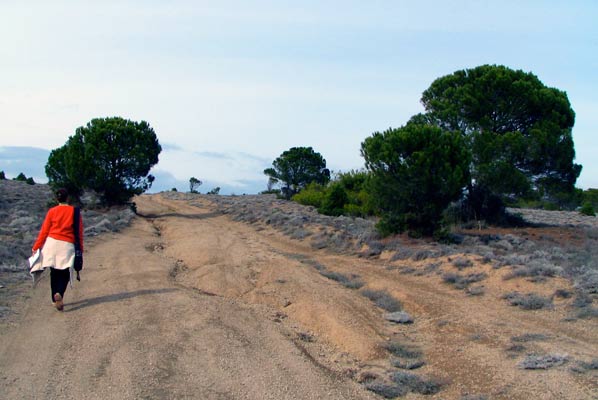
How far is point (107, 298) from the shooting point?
1007 centimetres

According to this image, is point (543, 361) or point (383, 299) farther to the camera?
point (383, 299)

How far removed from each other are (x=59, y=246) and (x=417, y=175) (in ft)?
43.8

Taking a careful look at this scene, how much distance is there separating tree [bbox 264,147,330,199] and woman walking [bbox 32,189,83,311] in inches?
2125

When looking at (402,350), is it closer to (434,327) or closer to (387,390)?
(434,327)

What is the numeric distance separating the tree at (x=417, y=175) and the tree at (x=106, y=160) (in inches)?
747

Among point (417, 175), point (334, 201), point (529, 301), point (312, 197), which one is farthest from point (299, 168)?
point (529, 301)

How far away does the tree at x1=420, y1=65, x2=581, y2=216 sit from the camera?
26500mm

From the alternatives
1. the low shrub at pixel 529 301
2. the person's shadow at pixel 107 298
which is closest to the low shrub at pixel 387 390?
the person's shadow at pixel 107 298

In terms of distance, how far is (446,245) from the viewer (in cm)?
1883

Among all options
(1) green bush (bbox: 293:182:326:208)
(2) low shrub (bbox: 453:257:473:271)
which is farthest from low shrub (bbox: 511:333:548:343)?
(1) green bush (bbox: 293:182:326:208)

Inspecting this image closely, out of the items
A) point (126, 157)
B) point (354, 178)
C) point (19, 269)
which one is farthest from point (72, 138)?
point (19, 269)

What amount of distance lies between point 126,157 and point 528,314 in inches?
1137

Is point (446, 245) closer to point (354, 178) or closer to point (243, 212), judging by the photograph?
point (243, 212)

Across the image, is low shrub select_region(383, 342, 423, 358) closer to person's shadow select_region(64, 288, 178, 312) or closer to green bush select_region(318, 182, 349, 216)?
person's shadow select_region(64, 288, 178, 312)
